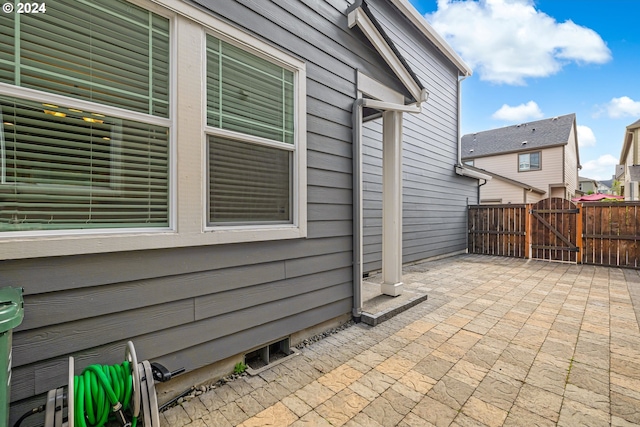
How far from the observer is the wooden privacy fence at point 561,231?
636cm

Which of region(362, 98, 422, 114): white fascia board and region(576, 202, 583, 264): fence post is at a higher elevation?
region(362, 98, 422, 114): white fascia board

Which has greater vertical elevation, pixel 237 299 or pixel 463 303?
pixel 237 299

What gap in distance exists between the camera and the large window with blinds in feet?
4.53

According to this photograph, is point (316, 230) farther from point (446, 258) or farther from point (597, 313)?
point (446, 258)

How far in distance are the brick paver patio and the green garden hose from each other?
42cm

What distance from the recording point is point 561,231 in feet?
23.4

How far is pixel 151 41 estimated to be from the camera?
178 cm

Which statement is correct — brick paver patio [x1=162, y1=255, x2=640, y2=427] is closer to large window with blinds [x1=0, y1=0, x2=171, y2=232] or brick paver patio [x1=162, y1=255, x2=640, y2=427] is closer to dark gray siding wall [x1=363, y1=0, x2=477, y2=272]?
large window with blinds [x1=0, y1=0, x2=171, y2=232]

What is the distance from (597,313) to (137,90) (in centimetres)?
522

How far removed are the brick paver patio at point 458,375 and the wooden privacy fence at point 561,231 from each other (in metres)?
3.73

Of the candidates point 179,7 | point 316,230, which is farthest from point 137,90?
point 316,230

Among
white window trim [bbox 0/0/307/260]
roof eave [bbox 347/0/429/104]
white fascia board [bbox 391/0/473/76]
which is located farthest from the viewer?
white fascia board [bbox 391/0/473/76]

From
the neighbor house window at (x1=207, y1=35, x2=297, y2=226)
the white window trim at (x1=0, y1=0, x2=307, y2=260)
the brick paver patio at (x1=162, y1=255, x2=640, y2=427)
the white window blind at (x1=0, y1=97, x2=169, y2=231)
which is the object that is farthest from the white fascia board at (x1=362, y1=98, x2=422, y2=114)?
the brick paver patio at (x1=162, y1=255, x2=640, y2=427)

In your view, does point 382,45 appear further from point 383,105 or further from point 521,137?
point 521,137
